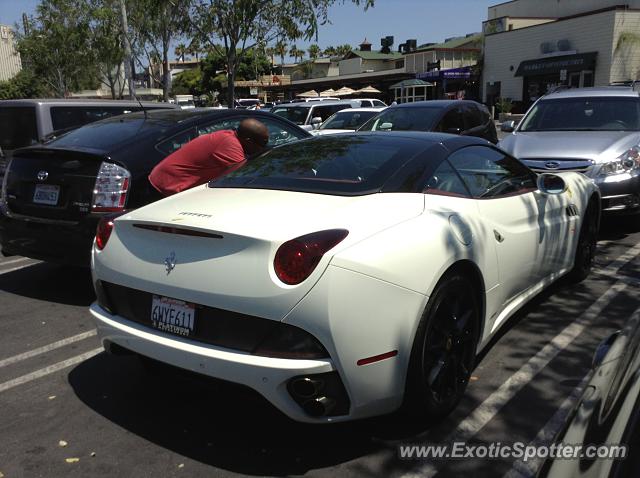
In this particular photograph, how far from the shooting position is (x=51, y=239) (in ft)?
15.8

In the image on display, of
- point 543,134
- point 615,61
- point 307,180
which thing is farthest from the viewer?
point 615,61

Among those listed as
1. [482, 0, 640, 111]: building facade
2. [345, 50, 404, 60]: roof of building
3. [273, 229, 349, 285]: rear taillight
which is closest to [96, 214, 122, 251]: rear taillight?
[273, 229, 349, 285]: rear taillight

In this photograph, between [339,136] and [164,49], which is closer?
[339,136]

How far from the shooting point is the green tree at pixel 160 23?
1546 centimetres

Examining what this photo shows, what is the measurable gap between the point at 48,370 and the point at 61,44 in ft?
94.9

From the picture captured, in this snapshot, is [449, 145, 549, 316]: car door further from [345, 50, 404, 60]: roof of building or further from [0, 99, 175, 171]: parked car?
[345, 50, 404, 60]: roof of building

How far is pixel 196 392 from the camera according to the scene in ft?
11.3

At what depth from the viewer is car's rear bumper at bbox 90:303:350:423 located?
2.43 m

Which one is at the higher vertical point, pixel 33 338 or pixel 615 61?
pixel 615 61

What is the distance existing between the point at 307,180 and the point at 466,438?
161 cm

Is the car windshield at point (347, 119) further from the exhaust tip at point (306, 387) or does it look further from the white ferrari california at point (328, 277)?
the exhaust tip at point (306, 387)

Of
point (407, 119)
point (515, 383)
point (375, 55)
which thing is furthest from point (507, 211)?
point (375, 55)

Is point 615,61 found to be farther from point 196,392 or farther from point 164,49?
point 196,392

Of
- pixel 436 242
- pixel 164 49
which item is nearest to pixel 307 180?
pixel 436 242
